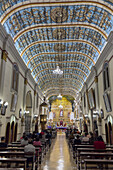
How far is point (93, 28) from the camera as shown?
1218 cm

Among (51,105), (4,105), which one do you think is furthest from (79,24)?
(51,105)

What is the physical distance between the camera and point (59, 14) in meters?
11.1

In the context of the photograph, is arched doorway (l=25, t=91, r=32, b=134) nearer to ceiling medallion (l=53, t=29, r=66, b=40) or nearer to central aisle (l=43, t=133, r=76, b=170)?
ceiling medallion (l=53, t=29, r=66, b=40)

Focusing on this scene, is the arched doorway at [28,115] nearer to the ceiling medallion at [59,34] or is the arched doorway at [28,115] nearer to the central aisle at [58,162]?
the ceiling medallion at [59,34]

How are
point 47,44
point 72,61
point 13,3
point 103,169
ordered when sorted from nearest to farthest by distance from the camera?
point 103,169, point 13,3, point 47,44, point 72,61

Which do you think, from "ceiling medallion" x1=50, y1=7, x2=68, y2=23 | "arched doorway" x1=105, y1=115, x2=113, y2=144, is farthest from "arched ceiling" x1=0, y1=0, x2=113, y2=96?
"arched doorway" x1=105, y1=115, x2=113, y2=144

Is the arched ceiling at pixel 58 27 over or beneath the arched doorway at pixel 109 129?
over

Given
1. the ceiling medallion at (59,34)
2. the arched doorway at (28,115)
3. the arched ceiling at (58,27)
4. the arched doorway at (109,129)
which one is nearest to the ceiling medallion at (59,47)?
the arched ceiling at (58,27)

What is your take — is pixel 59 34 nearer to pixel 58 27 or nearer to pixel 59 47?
pixel 58 27

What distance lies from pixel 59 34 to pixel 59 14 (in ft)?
9.04

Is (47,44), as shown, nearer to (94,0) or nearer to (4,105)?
(94,0)

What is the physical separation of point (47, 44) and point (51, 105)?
30374mm

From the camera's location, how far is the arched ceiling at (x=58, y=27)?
9.85 m

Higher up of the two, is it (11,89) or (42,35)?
(42,35)
